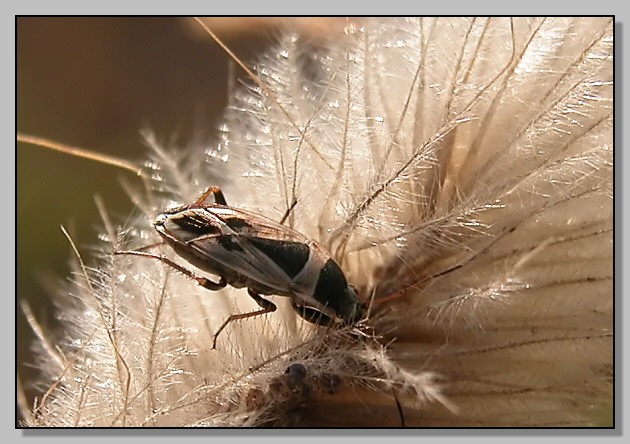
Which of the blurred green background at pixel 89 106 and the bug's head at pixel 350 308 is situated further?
the blurred green background at pixel 89 106

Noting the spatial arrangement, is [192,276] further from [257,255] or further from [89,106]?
[89,106]

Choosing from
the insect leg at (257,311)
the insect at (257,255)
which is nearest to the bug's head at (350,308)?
the insect at (257,255)

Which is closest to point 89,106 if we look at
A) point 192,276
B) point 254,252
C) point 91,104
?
point 91,104

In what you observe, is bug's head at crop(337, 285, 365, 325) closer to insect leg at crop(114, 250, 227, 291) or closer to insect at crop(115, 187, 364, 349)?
insect at crop(115, 187, 364, 349)

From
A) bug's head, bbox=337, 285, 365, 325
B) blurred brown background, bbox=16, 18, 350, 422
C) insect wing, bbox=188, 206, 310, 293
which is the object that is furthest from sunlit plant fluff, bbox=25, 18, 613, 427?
blurred brown background, bbox=16, 18, 350, 422

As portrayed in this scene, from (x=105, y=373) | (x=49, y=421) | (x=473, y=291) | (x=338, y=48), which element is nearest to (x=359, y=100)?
(x=338, y=48)

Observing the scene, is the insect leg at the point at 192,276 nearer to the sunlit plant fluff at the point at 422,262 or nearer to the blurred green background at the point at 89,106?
the sunlit plant fluff at the point at 422,262
